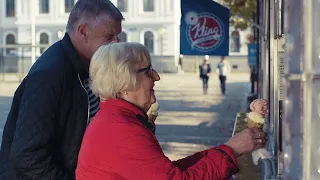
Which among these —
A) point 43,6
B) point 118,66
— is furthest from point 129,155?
point 43,6

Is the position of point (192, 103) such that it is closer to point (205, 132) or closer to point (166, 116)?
point (166, 116)

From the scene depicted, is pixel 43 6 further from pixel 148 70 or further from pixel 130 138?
pixel 130 138

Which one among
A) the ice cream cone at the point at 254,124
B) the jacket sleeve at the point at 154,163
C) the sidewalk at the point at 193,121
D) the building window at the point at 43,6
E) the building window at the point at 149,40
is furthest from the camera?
the building window at the point at 43,6

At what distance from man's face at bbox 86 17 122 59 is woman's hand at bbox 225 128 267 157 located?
899 millimetres

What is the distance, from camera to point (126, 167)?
6.64 feet

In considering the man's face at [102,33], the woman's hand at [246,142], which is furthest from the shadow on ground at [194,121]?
the woman's hand at [246,142]

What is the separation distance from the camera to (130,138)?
2037mm

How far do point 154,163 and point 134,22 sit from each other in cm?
5745

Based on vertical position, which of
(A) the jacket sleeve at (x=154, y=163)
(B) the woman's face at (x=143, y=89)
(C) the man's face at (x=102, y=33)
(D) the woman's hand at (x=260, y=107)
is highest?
(C) the man's face at (x=102, y=33)

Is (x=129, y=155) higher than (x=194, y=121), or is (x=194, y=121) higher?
(x=129, y=155)

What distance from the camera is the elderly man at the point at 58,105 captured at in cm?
256

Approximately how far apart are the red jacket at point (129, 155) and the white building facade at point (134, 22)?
54461 mm

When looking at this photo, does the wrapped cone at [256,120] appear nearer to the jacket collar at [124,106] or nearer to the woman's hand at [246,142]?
the woman's hand at [246,142]

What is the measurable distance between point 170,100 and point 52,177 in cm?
2511
